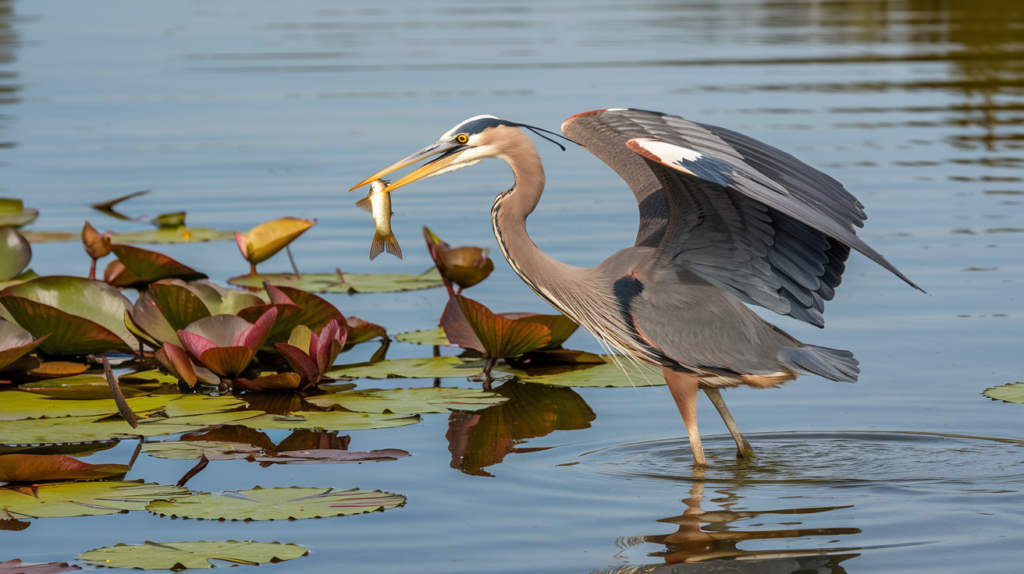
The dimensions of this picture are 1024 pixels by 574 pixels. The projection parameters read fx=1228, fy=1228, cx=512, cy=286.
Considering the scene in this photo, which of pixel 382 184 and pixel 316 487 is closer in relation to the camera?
pixel 316 487

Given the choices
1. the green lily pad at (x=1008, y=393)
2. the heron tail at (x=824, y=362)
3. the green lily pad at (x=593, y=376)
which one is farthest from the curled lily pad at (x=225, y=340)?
the green lily pad at (x=1008, y=393)

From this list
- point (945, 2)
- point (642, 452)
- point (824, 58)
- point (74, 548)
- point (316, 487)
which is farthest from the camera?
point (945, 2)

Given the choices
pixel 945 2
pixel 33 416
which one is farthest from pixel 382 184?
pixel 945 2

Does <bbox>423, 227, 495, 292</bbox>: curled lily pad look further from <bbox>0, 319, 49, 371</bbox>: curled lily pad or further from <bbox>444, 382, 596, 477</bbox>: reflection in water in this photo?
<bbox>0, 319, 49, 371</bbox>: curled lily pad

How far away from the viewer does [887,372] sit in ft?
19.6

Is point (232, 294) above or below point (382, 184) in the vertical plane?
below

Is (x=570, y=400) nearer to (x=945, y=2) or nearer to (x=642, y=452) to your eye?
(x=642, y=452)

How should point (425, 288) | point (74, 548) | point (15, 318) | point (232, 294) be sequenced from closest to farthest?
point (74, 548) < point (15, 318) < point (232, 294) < point (425, 288)

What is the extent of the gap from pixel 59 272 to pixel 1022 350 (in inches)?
223

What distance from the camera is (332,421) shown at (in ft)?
16.5

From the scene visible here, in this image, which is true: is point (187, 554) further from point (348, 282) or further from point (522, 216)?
point (348, 282)

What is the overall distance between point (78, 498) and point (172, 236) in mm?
5029

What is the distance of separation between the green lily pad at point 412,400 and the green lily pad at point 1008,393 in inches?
84.0

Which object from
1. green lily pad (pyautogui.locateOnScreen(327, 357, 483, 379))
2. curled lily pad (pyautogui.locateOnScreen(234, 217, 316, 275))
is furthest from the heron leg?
curled lily pad (pyautogui.locateOnScreen(234, 217, 316, 275))
